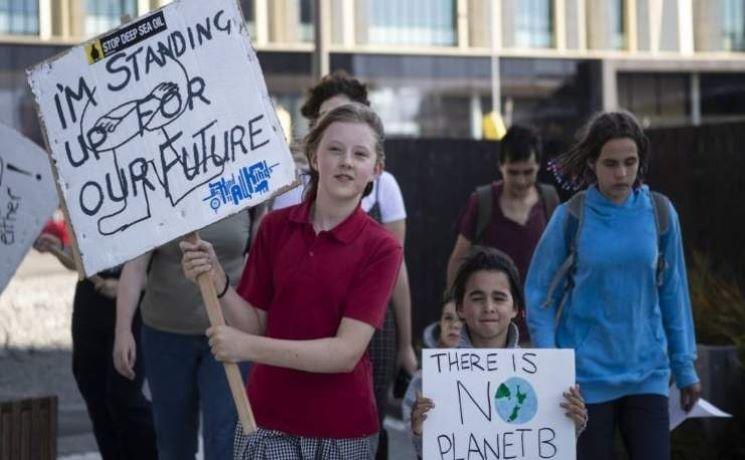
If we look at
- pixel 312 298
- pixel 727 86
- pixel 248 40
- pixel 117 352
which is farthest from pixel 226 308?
pixel 727 86

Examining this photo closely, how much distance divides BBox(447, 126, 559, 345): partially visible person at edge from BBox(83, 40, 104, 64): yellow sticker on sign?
296 cm

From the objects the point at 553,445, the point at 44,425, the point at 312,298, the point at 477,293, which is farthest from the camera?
the point at 44,425

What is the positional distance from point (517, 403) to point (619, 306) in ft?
2.40

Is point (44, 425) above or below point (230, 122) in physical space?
below

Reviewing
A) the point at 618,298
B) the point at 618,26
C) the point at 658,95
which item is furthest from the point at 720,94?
the point at 618,298

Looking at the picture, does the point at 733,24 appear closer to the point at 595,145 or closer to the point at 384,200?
the point at 384,200

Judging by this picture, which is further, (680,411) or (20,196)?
(20,196)

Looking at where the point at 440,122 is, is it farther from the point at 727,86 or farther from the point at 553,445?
the point at 553,445

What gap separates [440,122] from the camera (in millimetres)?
41312

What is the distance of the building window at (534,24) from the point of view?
4231 centimetres

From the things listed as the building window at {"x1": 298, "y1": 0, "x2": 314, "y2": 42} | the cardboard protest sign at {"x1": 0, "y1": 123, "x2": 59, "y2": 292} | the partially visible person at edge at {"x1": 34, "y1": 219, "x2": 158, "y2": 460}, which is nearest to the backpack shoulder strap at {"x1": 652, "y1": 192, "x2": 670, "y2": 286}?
the cardboard protest sign at {"x1": 0, "y1": 123, "x2": 59, "y2": 292}

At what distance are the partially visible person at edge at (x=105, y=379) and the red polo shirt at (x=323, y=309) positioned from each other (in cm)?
278

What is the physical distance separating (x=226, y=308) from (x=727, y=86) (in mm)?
40142

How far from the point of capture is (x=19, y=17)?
119ft
